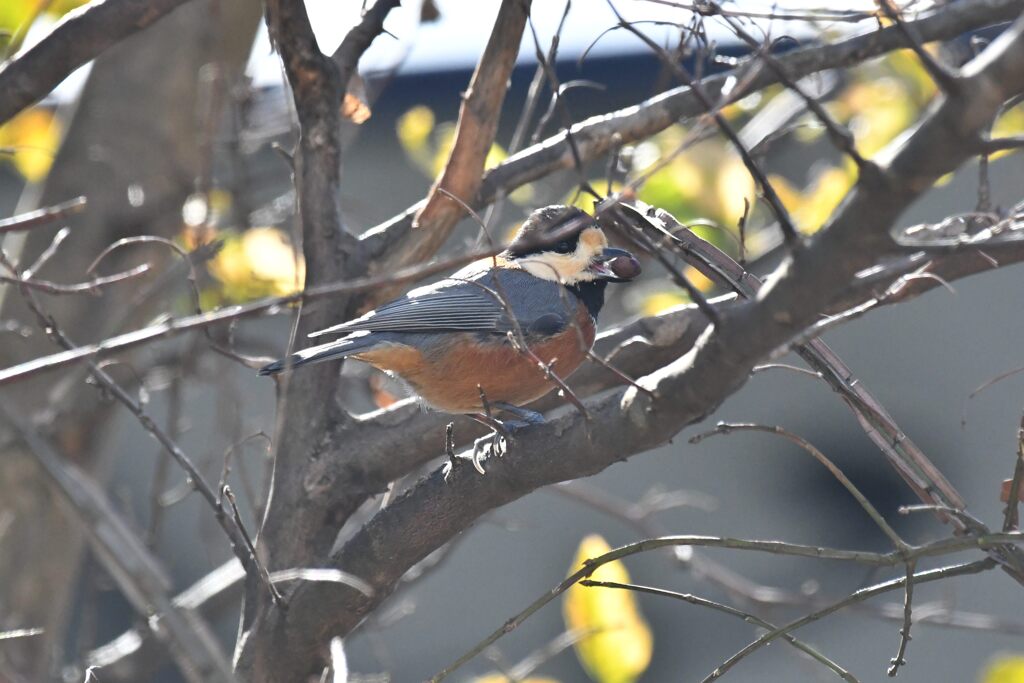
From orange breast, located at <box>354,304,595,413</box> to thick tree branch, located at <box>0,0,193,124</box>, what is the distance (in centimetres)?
113

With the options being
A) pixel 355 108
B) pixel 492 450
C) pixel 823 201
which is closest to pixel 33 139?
pixel 355 108

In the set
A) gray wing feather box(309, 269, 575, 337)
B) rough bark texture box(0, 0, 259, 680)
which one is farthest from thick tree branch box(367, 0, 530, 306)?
rough bark texture box(0, 0, 259, 680)

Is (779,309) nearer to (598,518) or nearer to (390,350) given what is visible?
(390,350)

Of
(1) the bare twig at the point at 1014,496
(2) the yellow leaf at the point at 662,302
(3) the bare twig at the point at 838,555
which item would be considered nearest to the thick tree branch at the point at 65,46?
(3) the bare twig at the point at 838,555

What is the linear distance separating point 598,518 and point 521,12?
182 inches

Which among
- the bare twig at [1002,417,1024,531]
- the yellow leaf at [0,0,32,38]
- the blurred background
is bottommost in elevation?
the blurred background

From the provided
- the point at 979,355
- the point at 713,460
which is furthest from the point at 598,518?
the point at 979,355

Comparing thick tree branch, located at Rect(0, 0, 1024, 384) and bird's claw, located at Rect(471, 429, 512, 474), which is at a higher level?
thick tree branch, located at Rect(0, 0, 1024, 384)

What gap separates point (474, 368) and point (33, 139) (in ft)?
9.71

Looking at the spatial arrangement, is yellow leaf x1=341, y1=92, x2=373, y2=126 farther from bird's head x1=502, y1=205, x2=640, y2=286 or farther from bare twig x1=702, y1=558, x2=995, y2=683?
bare twig x1=702, y1=558, x2=995, y2=683

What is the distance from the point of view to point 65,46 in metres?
2.70

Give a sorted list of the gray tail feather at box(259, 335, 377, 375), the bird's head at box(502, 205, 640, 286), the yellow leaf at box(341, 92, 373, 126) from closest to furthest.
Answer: the gray tail feather at box(259, 335, 377, 375)
the yellow leaf at box(341, 92, 373, 126)
the bird's head at box(502, 205, 640, 286)

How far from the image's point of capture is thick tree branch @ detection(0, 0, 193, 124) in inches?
106

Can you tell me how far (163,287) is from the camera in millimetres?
4355
